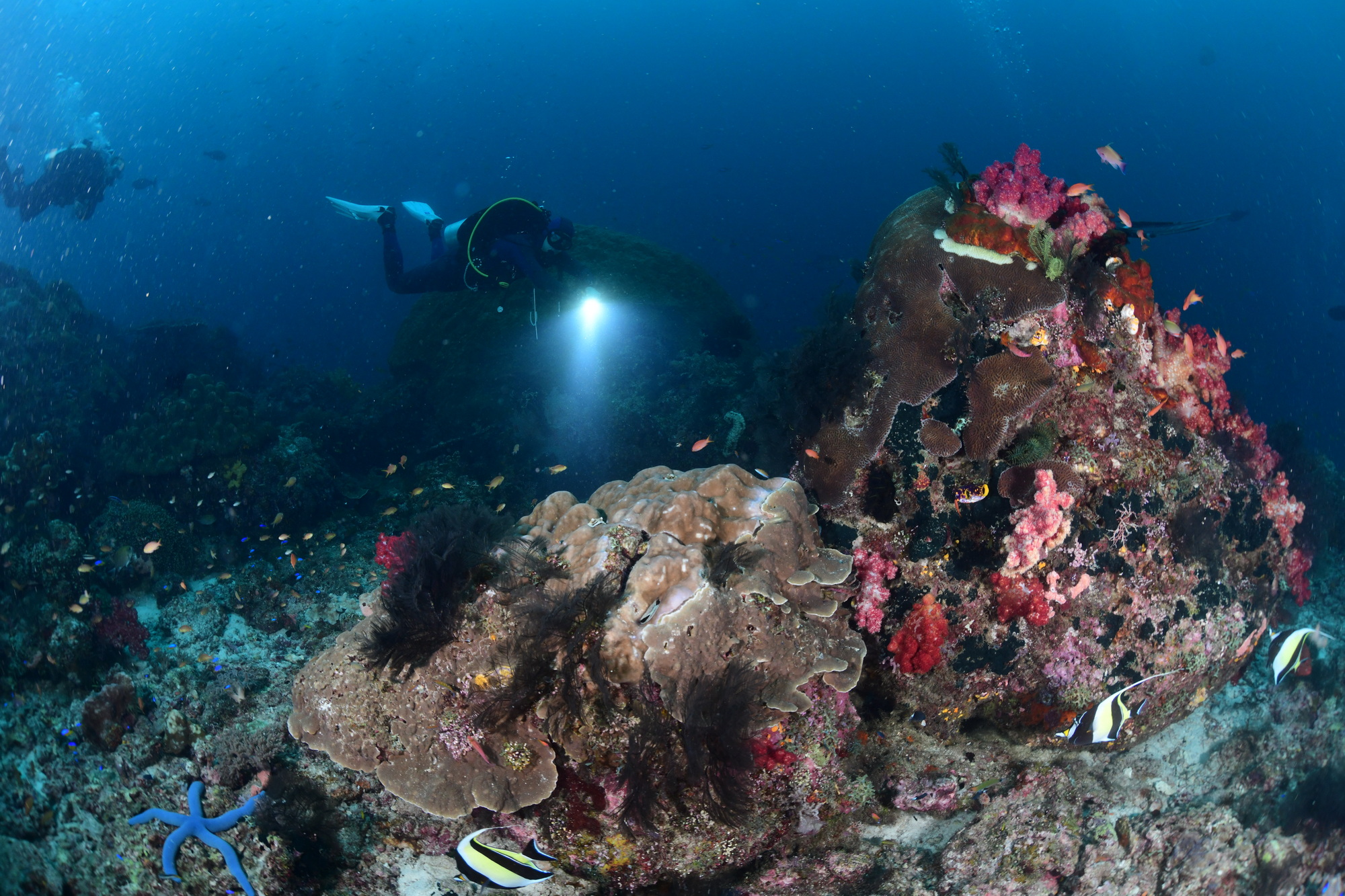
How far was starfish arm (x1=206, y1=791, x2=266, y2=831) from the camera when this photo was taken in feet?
12.8

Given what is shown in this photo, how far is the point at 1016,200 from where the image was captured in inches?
201

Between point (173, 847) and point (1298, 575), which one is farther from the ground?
point (1298, 575)

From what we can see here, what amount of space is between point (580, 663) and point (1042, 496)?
359 centimetres

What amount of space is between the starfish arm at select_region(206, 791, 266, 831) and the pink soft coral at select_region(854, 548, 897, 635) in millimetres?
4609

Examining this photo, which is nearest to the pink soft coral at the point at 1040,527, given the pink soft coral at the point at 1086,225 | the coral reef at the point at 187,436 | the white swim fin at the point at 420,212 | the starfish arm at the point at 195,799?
the pink soft coral at the point at 1086,225

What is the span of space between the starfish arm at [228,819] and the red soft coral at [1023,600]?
5.64 metres

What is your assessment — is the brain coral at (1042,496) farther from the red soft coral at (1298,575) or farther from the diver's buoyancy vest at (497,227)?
the diver's buoyancy vest at (497,227)

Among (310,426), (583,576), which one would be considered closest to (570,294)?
(310,426)

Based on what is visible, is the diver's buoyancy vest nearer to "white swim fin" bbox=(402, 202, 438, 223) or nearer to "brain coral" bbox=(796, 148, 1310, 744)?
"white swim fin" bbox=(402, 202, 438, 223)

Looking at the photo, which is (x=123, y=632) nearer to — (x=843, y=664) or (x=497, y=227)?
(x=843, y=664)

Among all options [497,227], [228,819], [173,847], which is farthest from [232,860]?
[497,227]

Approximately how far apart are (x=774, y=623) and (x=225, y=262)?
268 ft

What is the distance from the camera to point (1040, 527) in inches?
169

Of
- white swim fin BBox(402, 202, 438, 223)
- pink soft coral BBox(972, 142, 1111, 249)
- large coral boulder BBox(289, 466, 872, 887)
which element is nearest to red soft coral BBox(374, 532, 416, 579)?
large coral boulder BBox(289, 466, 872, 887)
